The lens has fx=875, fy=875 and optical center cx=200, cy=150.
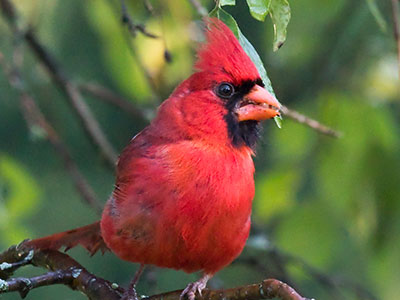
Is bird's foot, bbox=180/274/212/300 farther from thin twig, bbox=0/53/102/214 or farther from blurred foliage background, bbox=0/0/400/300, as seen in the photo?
thin twig, bbox=0/53/102/214

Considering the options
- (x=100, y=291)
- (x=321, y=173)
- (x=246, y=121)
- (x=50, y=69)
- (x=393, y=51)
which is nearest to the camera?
(x=100, y=291)

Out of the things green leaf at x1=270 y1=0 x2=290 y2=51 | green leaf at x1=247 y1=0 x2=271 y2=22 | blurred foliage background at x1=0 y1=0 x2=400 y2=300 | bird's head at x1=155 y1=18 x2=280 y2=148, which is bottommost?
blurred foliage background at x1=0 y1=0 x2=400 y2=300

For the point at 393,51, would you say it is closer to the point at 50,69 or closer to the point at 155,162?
the point at 50,69

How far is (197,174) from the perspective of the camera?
2244 millimetres

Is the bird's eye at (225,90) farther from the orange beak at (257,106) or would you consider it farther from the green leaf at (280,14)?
the green leaf at (280,14)

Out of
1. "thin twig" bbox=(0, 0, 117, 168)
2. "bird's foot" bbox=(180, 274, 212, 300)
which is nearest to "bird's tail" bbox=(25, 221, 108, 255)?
"bird's foot" bbox=(180, 274, 212, 300)

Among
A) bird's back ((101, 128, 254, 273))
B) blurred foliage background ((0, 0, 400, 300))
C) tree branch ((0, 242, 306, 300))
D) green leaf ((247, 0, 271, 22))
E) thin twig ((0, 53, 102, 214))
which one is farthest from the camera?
thin twig ((0, 53, 102, 214))

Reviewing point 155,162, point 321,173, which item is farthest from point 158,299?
point 321,173

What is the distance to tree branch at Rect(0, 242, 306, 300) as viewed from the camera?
1889mm

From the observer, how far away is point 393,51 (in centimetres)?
383

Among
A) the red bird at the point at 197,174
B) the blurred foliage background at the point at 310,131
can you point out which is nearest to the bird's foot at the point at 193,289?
the red bird at the point at 197,174

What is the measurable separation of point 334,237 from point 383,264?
0.68 ft

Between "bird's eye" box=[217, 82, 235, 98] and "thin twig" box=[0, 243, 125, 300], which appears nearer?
"thin twig" box=[0, 243, 125, 300]

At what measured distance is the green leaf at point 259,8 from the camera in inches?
64.1
